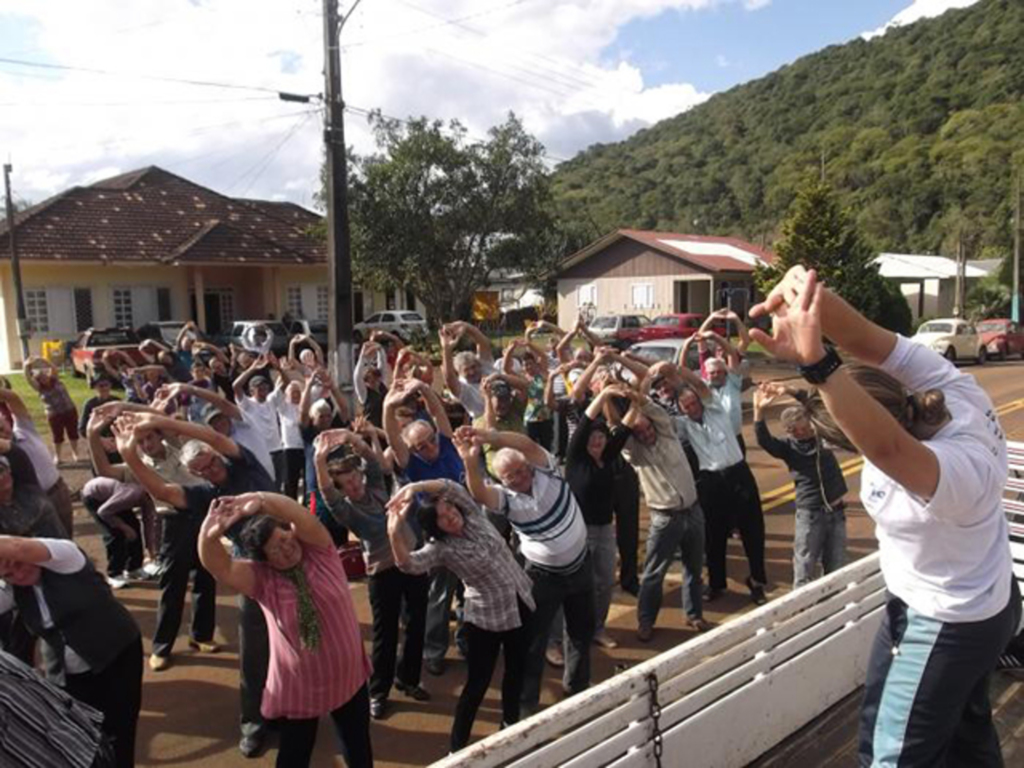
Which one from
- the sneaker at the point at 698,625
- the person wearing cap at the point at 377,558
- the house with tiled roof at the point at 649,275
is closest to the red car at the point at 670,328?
the house with tiled roof at the point at 649,275

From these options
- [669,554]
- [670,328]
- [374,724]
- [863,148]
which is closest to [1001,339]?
[670,328]

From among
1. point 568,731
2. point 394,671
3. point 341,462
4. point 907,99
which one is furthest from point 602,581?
point 907,99

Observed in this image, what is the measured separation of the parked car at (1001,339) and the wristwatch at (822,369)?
89.7 ft

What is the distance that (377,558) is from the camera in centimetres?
446

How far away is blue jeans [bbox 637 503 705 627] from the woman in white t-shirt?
105 inches

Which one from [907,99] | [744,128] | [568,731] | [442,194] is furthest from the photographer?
[744,128]

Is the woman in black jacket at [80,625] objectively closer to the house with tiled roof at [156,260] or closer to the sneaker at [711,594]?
Answer: the sneaker at [711,594]

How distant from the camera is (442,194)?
896 inches

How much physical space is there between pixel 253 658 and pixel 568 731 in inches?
82.3

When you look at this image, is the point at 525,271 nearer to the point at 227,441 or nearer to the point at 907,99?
the point at 227,441

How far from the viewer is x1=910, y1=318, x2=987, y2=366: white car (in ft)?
77.4

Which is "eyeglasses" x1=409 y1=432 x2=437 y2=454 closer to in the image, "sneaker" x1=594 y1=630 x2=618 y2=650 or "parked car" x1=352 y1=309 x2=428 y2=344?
"sneaker" x1=594 y1=630 x2=618 y2=650

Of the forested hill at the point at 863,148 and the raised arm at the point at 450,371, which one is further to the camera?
the forested hill at the point at 863,148

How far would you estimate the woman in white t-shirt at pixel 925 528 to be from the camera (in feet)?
6.83
